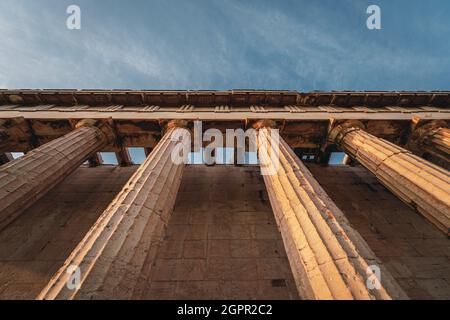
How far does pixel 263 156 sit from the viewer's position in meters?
8.69

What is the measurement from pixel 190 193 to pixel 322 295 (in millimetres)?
8279

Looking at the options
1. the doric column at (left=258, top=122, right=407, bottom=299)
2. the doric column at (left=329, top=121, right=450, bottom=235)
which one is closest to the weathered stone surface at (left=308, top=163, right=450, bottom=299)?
the doric column at (left=329, top=121, right=450, bottom=235)

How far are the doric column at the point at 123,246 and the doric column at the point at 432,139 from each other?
12.7 m

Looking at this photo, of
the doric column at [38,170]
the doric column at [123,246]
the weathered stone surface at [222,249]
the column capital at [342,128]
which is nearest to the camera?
the doric column at [123,246]

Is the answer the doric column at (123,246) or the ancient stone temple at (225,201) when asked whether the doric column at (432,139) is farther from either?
the doric column at (123,246)

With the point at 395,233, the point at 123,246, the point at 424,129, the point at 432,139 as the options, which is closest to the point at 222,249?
the point at 123,246

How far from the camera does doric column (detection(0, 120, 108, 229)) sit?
20.8ft

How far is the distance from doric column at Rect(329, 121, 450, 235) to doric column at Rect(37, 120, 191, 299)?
7.87m

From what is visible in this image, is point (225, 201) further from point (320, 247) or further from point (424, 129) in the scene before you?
point (424, 129)

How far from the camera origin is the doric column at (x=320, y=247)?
3801mm

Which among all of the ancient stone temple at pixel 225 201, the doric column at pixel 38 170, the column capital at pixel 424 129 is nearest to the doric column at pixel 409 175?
the ancient stone temple at pixel 225 201

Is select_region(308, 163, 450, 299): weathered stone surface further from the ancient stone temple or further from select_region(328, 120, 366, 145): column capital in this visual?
select_region(328, 120, 366, 145): column capital
